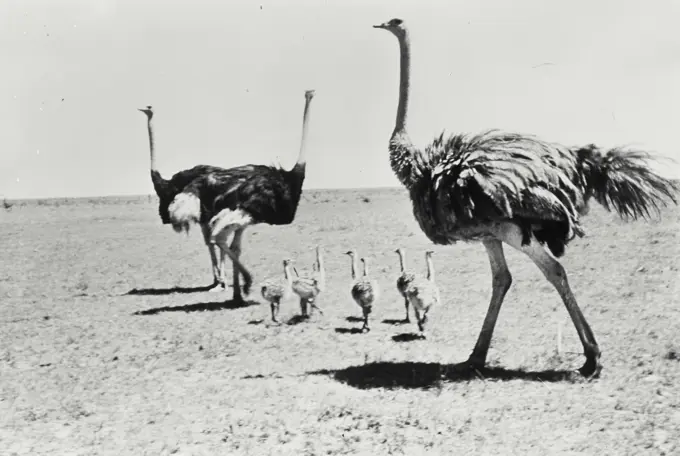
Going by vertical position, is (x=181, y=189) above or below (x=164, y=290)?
above

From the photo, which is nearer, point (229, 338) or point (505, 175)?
point (505, 175)

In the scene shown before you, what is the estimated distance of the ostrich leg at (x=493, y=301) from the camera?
547 centimetres

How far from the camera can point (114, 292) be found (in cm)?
1027

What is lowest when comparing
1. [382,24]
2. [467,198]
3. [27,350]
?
[27,350]

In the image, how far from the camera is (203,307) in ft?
29.0

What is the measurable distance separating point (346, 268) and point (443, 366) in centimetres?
559

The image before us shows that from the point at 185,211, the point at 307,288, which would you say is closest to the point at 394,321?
the point at 307,288

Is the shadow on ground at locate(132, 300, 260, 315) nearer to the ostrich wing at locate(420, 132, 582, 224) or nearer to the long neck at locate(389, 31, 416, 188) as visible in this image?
the long neck at locate(389, 31, 416, 188)

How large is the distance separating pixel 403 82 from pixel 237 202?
3.80 meters

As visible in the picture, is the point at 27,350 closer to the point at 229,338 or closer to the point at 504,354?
the point at 229,338

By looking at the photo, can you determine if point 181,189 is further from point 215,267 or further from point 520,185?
point 520,185

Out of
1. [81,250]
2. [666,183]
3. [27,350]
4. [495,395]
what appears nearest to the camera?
[495,395]

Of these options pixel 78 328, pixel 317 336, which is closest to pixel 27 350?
pixel 78 328

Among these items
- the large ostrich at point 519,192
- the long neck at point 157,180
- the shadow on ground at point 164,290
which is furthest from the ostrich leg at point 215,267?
the large ostrich at point 519,192
